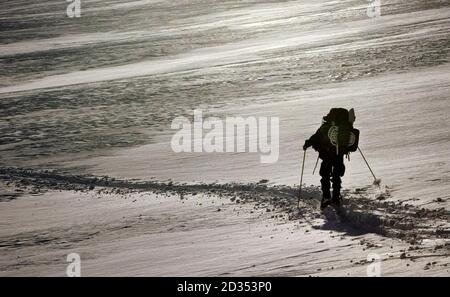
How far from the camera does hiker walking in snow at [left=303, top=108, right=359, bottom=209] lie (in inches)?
320

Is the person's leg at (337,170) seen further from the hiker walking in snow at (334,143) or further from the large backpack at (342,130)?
the large backpack at (342,130)

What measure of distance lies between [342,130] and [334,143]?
190mm

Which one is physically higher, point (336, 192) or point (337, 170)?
point (337, 170)

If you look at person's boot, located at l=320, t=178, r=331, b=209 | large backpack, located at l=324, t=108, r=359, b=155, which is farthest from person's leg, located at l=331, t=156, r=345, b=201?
large backpack, located at l=324, t=108, r=359, b=155

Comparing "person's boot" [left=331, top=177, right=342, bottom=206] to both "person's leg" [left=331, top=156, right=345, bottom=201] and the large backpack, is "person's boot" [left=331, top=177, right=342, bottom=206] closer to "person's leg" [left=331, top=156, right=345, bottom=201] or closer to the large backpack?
"person's leg" [left=331, top=156, right=345, bottom=201]

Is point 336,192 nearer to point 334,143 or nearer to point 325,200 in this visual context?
point 325,200

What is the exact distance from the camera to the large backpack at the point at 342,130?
8102 millimetres

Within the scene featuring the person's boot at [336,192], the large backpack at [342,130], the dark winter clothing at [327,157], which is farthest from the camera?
the person's boot at [336,192]

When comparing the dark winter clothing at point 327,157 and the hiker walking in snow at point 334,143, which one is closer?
the hiker walking in snow at point 334,143

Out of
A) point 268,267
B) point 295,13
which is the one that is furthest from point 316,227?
point 295,13

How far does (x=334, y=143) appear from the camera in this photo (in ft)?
26.9

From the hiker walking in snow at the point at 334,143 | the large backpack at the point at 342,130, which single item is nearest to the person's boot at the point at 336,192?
the hiker walking in snow at the point at 334,143

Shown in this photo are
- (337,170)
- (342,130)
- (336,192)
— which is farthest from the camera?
(336,192)

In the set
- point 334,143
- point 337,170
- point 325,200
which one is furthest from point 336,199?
point 334,143
